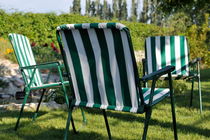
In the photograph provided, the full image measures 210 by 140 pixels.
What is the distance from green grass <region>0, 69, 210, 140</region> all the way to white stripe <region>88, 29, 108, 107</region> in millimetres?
794

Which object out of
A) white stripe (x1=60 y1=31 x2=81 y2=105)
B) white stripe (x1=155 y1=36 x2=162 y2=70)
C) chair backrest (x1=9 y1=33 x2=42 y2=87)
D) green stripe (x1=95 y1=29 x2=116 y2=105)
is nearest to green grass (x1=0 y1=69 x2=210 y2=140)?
chair backrest (x1=9 y1=33 x2=42 y2=87)

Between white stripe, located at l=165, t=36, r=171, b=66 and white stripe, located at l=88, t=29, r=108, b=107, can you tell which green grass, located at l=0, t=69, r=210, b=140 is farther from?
white stripe, located at l=88, t=29, r=108, b=107

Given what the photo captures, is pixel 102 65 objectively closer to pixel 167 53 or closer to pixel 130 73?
pixel 130 73

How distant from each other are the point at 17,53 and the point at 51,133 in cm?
98

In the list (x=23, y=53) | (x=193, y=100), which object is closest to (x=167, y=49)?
(x=193, y=100)

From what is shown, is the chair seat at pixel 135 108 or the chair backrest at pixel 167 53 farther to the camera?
the chair backrest at pixel 167 53

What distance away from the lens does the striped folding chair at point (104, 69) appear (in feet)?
5.99

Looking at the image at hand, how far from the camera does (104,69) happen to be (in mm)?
1963

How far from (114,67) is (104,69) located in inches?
3.2

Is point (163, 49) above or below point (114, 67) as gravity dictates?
below

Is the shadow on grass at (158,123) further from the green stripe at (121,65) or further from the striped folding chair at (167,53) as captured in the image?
the green stripe at (121,65)

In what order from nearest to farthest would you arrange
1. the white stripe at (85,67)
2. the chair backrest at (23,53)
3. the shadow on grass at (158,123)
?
the white stripe at (85,67) → the shadow on grass at (158,123) → the chair backrest at (23,53)

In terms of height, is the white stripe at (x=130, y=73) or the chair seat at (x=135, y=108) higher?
the white stripe at (x=130, y=73)

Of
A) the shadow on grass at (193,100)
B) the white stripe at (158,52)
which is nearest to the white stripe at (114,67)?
the shadow on grass at (193,100)
